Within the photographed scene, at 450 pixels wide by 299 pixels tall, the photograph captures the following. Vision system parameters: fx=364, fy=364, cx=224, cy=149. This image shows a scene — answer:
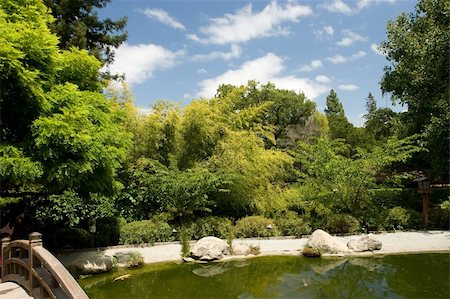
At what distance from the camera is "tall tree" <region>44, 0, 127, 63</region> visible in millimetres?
14469

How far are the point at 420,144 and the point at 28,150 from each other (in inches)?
557

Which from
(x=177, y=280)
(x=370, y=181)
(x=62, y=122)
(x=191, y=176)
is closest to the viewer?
(x=62, y=122)

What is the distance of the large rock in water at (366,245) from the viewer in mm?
11344

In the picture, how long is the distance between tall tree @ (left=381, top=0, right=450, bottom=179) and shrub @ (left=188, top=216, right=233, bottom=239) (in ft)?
27.9

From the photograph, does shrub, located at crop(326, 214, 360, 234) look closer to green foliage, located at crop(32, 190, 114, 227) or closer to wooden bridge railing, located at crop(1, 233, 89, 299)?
green foliage, located at crop(32, 190, 114, 227)

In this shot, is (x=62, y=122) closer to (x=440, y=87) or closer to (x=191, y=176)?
(x=191, y=176)

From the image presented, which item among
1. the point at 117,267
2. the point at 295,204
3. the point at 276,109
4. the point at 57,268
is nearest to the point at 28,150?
the point at 57,268

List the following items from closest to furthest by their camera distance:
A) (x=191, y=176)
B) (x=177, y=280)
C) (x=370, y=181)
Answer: (x=177, y=280) → (x=191, y=176) → (x=370, y=181)

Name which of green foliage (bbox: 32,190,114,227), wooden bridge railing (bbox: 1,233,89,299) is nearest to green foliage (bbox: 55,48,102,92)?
green foliage (bbox: 32,190,114,227)

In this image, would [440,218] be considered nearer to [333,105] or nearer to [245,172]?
[245,172]

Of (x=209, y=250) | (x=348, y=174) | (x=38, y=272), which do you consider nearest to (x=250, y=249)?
(x=209, y=250)

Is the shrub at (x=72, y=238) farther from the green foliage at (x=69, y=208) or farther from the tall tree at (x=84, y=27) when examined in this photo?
the tall tree at (x=84, y=27)

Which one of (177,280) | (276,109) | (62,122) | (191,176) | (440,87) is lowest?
(177,280)

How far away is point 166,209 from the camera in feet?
43.7
